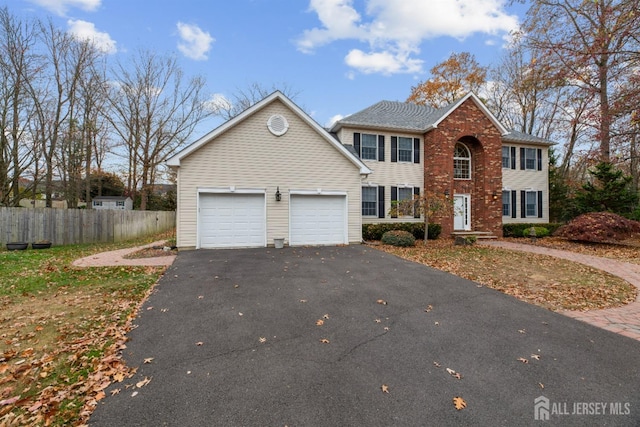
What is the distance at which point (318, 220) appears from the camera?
12.5 metres

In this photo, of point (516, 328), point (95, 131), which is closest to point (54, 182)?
point (95, 131)

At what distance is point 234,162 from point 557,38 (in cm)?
1520

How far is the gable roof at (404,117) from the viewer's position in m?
15.9

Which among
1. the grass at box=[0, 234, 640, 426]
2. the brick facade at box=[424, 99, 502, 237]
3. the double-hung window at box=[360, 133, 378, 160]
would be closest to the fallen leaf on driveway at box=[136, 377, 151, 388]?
the grass at box=[0, 234, 640, 426]

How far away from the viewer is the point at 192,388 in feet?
9.31

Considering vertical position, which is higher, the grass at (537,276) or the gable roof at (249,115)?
the gable roof at (249,115)

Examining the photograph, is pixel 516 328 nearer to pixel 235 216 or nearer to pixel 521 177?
pixel 235 216

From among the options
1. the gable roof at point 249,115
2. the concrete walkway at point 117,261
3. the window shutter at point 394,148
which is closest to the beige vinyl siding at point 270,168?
the gable roof at point 249,115

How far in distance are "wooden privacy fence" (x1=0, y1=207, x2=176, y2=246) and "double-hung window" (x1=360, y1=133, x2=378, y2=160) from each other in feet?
45.7

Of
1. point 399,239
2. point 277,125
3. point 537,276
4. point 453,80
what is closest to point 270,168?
point 277,125

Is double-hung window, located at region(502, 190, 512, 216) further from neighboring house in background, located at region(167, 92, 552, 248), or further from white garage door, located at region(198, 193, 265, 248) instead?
white garage door, located at region(198, 193, 265, 248)

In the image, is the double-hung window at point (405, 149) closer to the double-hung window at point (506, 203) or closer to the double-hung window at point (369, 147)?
the double-hung window at point (369, 147)

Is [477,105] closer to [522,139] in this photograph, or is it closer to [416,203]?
[522,139]

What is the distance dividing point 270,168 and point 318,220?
291 cm
